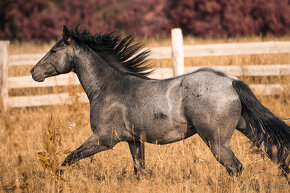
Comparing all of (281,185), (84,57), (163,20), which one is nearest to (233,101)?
(281,185)

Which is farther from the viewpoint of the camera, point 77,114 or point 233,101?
point 77,114

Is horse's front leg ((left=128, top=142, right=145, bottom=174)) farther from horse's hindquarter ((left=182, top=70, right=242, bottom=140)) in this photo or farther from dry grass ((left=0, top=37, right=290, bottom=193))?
horse's hindquarter ((left=182, top=70, right=242, bottom=140))

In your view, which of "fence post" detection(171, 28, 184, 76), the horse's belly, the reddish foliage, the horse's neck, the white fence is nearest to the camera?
the horse's belly

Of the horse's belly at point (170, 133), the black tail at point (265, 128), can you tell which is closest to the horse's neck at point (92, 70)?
the horse's belly at point (170, 133)

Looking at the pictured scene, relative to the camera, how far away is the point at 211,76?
3770mm

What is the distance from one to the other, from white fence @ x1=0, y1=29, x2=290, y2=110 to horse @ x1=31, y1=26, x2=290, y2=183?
8.62 ft

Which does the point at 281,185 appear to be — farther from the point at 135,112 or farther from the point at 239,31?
the point at 239,31

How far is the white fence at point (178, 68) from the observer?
7.38 meters

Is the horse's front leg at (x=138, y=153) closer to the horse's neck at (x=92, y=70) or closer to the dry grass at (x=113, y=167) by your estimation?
the dry grass at (x=113, y=167)

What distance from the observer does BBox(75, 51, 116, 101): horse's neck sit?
14.6ft

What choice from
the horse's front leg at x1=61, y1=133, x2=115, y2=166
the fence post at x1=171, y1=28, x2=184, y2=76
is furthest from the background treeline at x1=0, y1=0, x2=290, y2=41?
the horse's front leg at x1=61, y1=133, x2=115, y2=166

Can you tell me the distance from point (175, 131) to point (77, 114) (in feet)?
11.4

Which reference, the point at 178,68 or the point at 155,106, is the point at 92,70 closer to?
the point at 155,106

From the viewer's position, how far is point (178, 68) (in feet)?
24.8
